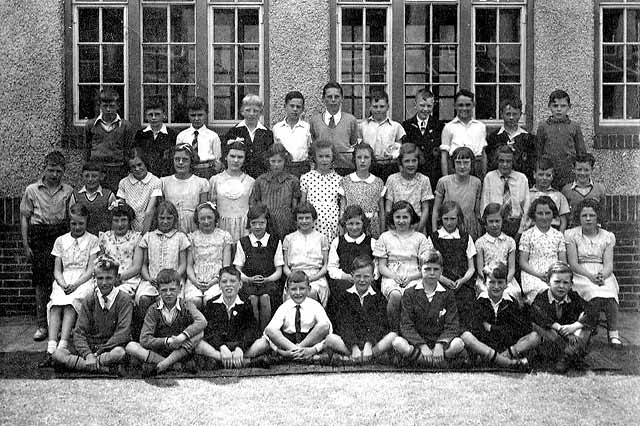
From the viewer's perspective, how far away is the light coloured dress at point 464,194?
7.27 metres

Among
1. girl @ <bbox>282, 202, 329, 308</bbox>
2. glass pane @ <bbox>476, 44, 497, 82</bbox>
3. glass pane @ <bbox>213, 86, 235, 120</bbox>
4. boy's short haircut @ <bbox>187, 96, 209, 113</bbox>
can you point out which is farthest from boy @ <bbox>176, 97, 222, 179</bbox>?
glass pane @ <bbox>476, 44, 497, 82</bbox>

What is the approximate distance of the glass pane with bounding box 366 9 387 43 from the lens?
841 centimetres

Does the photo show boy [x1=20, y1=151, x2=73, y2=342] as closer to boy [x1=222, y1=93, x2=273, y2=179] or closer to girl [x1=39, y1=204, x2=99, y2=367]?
girl [x1=39, y1=204, x2=99, y2=367]

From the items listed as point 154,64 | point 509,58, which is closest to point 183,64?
→ point 154,64

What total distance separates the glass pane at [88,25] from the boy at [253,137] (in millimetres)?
1806

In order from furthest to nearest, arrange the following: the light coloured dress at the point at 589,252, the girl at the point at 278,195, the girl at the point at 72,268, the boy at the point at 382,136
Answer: the boy at the point at 382,136
the girl at the point at 278,195
the light coloured dress at the point at 589,252
the girl at the point at 72,268

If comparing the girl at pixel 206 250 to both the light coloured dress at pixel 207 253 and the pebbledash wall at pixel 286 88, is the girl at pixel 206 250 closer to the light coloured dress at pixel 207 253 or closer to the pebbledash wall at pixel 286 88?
the light coloured dress at pixel 207 253

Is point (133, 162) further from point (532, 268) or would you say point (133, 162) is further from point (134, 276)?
point (532, 268)

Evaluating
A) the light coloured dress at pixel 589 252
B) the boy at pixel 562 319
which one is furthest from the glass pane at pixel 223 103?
the boy at pixel 562 319

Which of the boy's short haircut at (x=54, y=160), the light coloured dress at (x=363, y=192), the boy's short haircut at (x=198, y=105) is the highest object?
the boy's short haircut at (x=198, y=105)

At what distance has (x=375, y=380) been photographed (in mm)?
5859

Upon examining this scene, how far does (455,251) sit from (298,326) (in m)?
1.45

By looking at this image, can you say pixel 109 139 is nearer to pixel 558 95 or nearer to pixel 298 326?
pixel 298 326

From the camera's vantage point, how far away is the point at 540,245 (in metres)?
6.94
